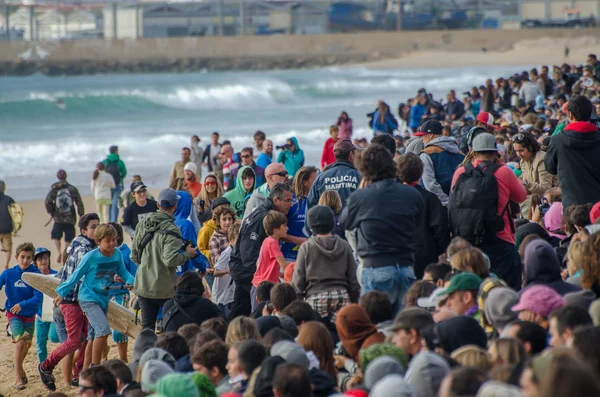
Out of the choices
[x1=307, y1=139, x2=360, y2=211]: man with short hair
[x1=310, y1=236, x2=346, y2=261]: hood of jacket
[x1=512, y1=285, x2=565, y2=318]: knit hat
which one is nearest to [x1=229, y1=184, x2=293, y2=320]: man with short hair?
[x1=307, y1=139, x2=360, y2=211]: man with short hair

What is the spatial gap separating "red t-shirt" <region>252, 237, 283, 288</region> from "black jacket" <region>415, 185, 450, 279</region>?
1.22 m

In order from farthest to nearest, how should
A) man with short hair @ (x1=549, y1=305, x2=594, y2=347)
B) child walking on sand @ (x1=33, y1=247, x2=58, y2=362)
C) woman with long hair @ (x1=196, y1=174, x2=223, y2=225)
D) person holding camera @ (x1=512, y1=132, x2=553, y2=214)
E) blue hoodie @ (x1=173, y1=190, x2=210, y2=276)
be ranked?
1. woman with long hair @ (x1=196, y1=174, x2=223, y2=225)
2. child walking on sand @ (x1=33, y1=247, x2=58, y2=362)
3. person holding camera @ (x1=512, y1=132, x2=553, y2=214)
4. blue hoodie @ (x1=173, y1=190, x2=210, y2=276)
5. man with short hair @ (x1=549, y1=305, x2=594, y2=347)

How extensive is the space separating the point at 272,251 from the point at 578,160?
245 cm

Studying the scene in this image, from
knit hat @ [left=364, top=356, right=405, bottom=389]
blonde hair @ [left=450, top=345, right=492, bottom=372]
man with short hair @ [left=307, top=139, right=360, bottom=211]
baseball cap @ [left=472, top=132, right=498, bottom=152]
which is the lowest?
knit hat @ [left=364, top=356, right=405, bottom=389]

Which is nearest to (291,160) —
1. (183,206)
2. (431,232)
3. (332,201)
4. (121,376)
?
(183,206)

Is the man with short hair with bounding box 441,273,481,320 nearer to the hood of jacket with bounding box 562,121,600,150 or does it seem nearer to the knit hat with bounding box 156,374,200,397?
the knit hat with bounding box 156,374,200,397

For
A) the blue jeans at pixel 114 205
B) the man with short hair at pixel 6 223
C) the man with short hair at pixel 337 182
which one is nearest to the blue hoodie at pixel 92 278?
the man with short hair at pixel 337 182

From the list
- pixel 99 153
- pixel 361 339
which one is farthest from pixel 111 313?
pixel 99 153

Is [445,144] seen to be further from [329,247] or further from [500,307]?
[500,307]

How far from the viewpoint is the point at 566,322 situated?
15.2 feet

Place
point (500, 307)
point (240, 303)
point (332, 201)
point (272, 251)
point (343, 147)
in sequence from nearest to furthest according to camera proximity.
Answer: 1. point (500, 307)
2. point (332, 201)
3. point (272, 251)
4. point (343, 147)
5. point (240, 303)

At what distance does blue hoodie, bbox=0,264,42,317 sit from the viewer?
905cm

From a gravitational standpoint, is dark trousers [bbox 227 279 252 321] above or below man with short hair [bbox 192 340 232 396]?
below

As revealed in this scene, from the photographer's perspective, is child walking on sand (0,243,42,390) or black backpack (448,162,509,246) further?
child walking on sand (0,243,42,390)
